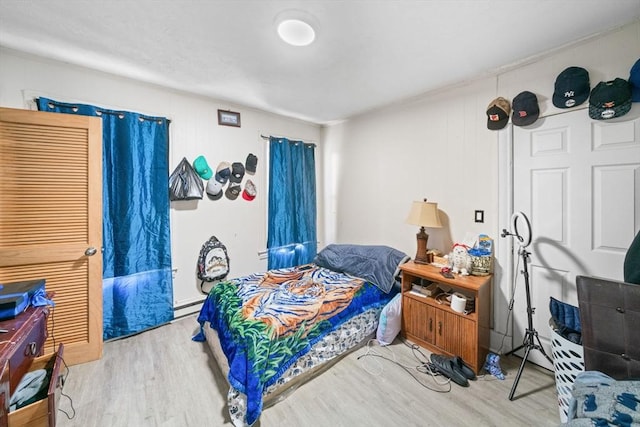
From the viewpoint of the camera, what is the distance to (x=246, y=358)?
1603mm

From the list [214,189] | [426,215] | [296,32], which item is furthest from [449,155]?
[214,189]

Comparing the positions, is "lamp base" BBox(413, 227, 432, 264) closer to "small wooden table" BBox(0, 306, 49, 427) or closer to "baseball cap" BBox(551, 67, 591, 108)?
"baseball cap" BBox(551, 67, 591, 108)

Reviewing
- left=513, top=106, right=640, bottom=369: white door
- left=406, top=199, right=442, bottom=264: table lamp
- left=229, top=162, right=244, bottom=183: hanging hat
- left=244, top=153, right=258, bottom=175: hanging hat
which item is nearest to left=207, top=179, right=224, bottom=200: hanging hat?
left=229, top=162, right=244, bottom=183: hanging hat

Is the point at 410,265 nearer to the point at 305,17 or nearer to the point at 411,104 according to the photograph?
the point at 411,104

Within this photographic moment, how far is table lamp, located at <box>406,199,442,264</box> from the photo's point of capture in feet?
8.23

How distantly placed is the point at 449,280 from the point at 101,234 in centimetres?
302

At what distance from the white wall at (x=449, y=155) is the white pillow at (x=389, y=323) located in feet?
2.71

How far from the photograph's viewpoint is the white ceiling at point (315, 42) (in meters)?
1.50

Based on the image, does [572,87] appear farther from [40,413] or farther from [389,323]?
[40,413]

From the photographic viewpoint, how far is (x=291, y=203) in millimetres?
3695

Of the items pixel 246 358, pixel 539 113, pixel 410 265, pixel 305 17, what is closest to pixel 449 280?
pixel 410 265

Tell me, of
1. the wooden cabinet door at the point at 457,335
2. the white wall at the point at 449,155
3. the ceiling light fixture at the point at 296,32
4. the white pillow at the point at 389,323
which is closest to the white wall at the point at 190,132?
the white wall at the point at 449,155

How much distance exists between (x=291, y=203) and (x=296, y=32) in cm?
228

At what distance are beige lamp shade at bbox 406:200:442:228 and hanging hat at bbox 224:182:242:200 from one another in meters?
2.14
